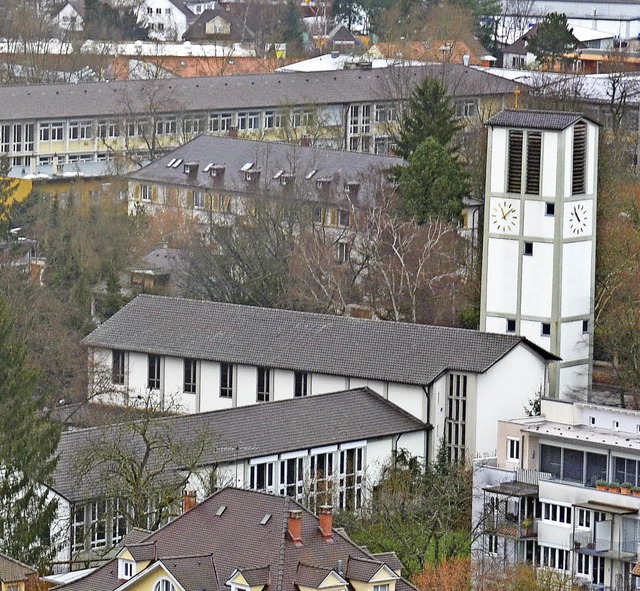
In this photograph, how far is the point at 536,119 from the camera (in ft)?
218

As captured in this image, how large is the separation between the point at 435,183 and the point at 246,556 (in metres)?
33.0

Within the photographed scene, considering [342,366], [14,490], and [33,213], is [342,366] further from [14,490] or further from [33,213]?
[33,213]

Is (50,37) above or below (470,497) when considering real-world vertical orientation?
above

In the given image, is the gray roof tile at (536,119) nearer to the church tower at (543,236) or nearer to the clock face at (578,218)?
the church tower at (543,236)

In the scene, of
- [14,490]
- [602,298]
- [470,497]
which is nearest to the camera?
[14,490]

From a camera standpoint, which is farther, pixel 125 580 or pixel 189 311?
pixel 189 311

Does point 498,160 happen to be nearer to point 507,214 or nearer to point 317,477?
point 507,214

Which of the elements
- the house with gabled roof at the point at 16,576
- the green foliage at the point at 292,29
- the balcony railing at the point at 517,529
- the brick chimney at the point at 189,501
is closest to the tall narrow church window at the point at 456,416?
the balcony railing at the point at 517,529

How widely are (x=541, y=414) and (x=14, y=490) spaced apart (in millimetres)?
11472

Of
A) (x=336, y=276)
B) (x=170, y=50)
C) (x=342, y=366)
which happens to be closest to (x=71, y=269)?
(x=336, y=276)

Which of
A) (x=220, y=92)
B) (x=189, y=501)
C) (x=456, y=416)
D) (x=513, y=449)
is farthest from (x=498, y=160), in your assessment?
(x=220, y=92)

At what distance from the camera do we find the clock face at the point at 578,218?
66875mm

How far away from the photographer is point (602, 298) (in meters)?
69.8

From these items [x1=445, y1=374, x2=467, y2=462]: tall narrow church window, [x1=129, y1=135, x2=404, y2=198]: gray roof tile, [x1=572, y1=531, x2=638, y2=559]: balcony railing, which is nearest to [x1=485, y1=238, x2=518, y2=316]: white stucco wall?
[x1=445, y1=374, x2=467, y2=462]: tall narrow church window
